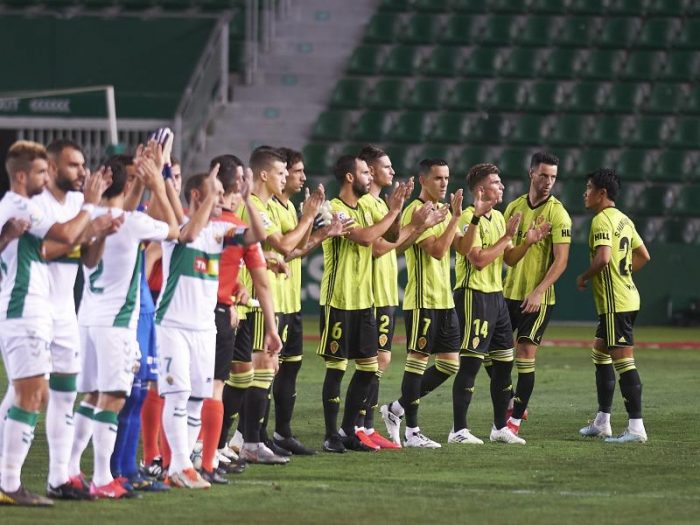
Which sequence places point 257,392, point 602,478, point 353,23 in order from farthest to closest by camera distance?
1. point 353,23
2. point 257,392
3. point 602,478

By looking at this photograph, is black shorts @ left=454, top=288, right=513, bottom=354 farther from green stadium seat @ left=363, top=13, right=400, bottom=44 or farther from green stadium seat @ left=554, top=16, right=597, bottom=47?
green stadium seat @ left=363, top=13, right=400, bottom=44

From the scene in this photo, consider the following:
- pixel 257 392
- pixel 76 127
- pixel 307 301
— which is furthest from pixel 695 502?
pixel 76 127

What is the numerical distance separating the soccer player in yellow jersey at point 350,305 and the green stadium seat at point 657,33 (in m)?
17.3

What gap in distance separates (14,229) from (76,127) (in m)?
19.1

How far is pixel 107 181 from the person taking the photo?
8430 millimetres

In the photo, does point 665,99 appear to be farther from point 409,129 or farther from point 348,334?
point 348,334

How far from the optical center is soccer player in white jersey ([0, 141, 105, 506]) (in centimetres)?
Result: 810

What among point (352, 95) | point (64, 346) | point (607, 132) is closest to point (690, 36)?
point (607, 132)

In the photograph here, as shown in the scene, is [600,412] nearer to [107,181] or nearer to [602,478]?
[602,478]

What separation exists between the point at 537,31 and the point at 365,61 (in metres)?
3.39

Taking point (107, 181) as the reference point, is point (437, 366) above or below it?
below

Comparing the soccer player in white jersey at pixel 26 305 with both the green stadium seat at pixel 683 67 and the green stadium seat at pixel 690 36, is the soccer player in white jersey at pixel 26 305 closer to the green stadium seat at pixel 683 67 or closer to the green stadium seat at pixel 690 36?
the green stadium seat at pixel 683 67

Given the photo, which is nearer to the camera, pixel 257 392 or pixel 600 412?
pixel 257 392

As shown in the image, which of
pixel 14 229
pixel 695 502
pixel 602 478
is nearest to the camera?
pixel 14 229
